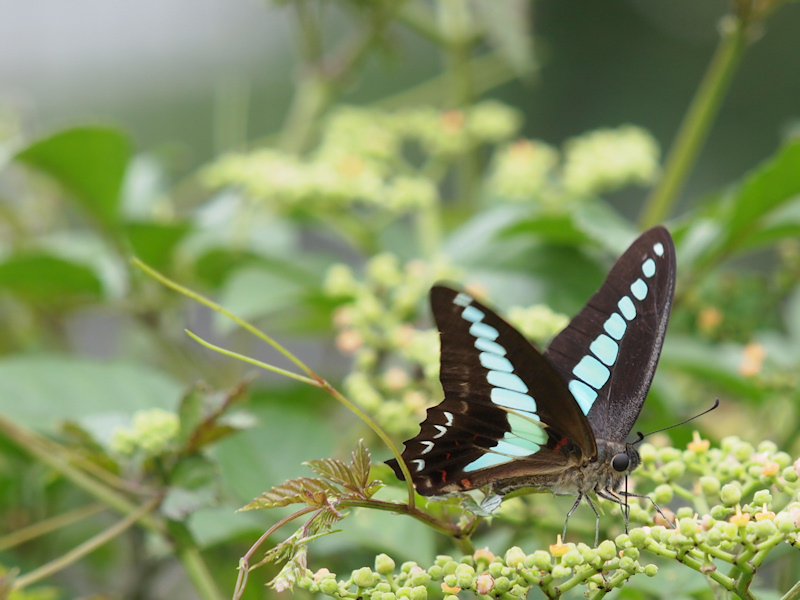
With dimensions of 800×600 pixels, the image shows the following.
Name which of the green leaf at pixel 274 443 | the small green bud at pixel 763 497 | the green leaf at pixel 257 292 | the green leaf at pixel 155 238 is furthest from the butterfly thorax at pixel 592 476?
the green leaf at pixel 155 238

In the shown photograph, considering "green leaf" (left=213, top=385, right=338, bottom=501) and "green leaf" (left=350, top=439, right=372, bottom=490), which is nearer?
"green leaf" (left=350, top=439, right=372, bottom=490)

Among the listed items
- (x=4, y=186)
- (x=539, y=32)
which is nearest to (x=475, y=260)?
(x=4, y=186)

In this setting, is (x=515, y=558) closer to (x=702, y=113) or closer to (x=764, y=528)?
(x=764, y=528)

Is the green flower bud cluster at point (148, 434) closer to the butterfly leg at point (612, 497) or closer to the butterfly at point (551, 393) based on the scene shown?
the butterfly at point (551, 393)

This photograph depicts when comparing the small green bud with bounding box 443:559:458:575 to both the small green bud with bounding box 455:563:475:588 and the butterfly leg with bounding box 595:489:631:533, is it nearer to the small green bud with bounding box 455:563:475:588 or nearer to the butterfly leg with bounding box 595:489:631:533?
the small green bud with bounding box 455:563:475:588

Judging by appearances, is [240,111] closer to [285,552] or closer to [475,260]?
[475,260]

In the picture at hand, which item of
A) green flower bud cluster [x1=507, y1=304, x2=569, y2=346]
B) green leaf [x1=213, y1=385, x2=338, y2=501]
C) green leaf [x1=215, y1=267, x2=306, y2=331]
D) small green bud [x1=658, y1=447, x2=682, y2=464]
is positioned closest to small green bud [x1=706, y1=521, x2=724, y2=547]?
small green bud [x1=658, y1=447, x2=682, y2=464]
